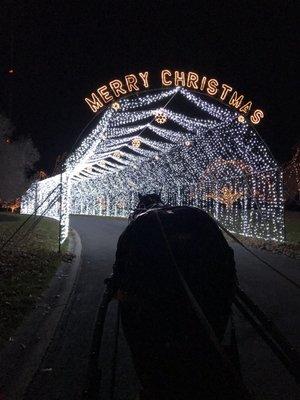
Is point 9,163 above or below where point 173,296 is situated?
above

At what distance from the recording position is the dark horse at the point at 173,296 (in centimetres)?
265

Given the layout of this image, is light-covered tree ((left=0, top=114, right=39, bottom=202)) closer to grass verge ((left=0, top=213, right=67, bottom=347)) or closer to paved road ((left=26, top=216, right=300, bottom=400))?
grass verge ((left=0, top=213, right=67, bottom=347))

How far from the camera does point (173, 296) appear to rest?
9.11ft

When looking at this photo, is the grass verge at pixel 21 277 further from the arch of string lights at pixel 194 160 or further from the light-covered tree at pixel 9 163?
the light-covered tree at pixel 9 163

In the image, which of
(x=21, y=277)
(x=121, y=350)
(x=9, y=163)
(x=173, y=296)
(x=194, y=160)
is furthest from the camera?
Answer: (x=9, y=163)

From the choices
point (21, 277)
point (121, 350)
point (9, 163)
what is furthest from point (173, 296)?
point (9, 163)

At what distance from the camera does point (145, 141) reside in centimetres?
2286

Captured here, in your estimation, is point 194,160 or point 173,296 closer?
point 173,296

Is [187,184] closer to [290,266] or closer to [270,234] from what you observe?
[270,234]

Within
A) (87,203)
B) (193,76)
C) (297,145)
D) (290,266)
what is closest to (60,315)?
(290,266)

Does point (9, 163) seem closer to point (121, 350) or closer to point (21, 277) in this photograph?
point (21, 277)

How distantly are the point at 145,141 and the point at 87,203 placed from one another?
101 feet

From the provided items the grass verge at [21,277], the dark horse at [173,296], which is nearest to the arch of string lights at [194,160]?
the grass verge at [21,277]

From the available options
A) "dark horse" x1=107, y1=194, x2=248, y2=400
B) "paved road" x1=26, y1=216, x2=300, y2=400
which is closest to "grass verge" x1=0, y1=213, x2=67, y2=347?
"paved road" x1=26, y1=216, x2=300, y2=400
